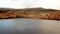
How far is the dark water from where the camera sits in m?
0.87

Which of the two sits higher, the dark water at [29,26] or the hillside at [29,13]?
the hillside at [29,13]

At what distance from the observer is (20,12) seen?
2.86 ft

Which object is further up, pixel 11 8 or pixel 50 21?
pixel 11 8

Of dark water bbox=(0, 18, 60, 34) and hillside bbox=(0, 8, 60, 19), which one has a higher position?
hillside bbox=(0, 8, 60, 19)

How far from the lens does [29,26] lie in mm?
891

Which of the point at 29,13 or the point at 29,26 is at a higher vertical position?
the point at 29,13

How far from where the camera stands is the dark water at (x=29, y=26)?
2.86 feet
